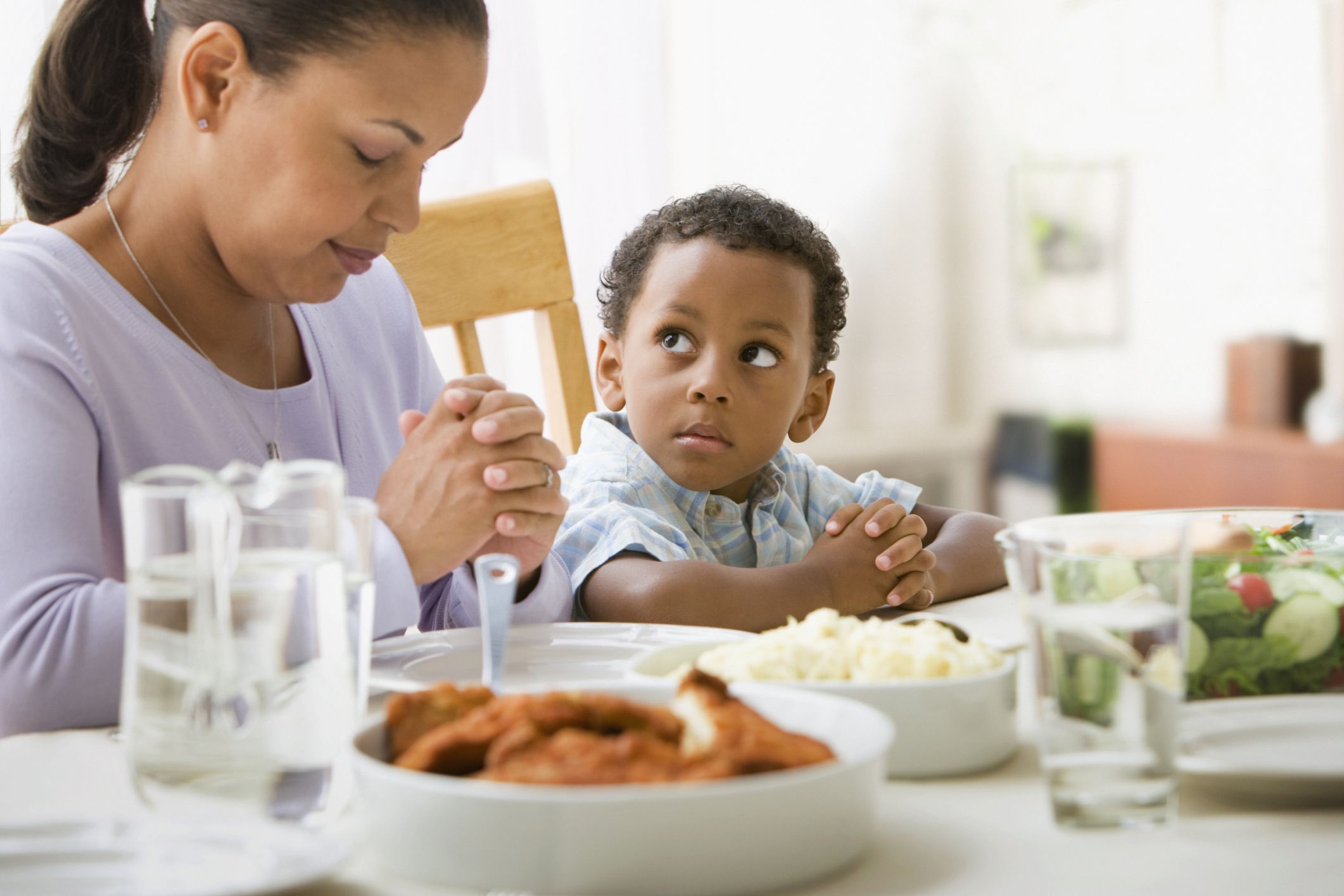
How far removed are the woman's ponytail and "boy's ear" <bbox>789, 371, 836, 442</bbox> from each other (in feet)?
2.40

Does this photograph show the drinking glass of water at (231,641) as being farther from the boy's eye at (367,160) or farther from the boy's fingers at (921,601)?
the boy's fingers at (921,601)

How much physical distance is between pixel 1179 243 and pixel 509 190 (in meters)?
3.44

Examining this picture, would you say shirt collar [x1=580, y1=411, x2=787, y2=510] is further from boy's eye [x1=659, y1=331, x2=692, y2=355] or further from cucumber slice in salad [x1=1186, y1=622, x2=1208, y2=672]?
cucumber slice in salad [x1=1186, y1=622, x2=1208, y2=672]

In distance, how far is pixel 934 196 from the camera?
407 centimetres

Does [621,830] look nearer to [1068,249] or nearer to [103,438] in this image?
[103,438]

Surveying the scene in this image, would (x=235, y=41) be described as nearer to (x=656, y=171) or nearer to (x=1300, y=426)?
(x=656, y=171)

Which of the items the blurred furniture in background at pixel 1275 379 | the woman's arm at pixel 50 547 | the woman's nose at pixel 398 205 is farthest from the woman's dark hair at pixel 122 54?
the blurred furniture in background at pixel 1275 379

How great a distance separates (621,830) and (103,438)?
645 millimetres

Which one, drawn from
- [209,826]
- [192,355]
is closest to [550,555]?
[192,355]

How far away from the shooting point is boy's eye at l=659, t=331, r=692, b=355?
4.28 ft

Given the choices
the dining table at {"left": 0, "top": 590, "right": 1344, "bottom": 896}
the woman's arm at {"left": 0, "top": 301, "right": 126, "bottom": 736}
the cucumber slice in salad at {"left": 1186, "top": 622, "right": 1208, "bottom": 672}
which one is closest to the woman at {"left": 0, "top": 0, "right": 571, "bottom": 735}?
the woman's arm at {"left": 0, "top": 301, "right": 126, "bottom": 736}

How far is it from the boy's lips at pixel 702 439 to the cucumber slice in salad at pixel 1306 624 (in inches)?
25.3

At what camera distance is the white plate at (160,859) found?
0.45 m

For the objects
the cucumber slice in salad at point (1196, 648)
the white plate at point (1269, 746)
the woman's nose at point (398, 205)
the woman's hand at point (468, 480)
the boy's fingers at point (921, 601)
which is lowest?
the boy's fingers at point (921, 601)
